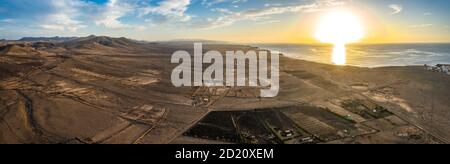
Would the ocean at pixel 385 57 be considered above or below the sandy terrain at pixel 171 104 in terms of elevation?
above

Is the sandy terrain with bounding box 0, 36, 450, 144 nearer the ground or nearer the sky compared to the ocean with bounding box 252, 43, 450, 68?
nearer the ground

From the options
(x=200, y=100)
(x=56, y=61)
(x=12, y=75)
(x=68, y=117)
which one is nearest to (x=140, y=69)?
(x=56, y=61)

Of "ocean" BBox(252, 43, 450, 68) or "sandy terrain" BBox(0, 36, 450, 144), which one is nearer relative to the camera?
"sandy terrain" BBox(0, 36, 450, 144)

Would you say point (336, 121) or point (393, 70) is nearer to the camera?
point (336, 121)

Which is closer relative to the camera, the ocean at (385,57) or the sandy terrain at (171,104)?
the sandy terrain at (171,104)

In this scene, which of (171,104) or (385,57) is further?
(385,57)

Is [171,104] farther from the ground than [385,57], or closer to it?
closer to it
